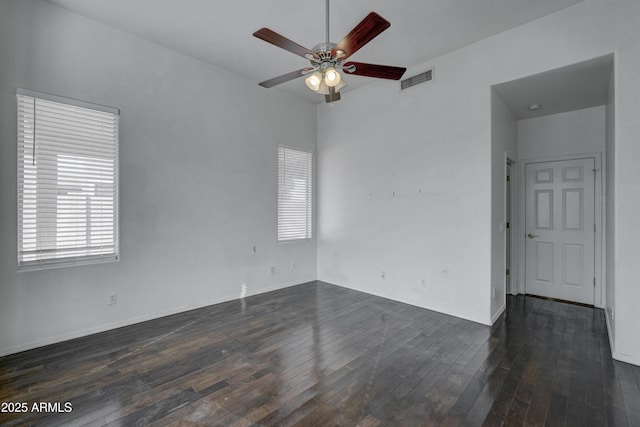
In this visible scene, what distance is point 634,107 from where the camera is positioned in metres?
2.73

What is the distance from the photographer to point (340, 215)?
5.48 m

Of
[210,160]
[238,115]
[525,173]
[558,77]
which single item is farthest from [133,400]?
[525,173]

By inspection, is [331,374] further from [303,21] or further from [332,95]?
[303,21]

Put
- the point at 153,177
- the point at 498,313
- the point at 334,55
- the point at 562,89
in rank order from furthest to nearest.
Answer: the point at 498,313 < the point at 153,177 < the point at 562,89 < the point at 334,55

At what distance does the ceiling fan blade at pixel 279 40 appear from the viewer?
2109mm

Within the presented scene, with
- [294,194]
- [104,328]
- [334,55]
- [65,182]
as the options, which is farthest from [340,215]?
[65,182]

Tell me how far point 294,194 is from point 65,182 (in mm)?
3259

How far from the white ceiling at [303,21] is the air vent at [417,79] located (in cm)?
22

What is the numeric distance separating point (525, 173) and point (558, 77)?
6.45 ft

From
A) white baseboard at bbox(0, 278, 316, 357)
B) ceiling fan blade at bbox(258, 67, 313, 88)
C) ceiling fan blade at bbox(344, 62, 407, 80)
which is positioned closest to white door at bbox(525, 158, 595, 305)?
ceiling fan blade at bbox(344, 62, 407, 80)

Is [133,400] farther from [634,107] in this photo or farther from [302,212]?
[634,107]

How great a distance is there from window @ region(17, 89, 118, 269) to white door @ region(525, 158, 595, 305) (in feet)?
19.9

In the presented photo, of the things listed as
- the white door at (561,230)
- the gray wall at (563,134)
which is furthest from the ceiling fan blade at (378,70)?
the white door at (561,230)

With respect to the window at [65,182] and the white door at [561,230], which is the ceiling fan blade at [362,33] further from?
the white door at [561,230]
